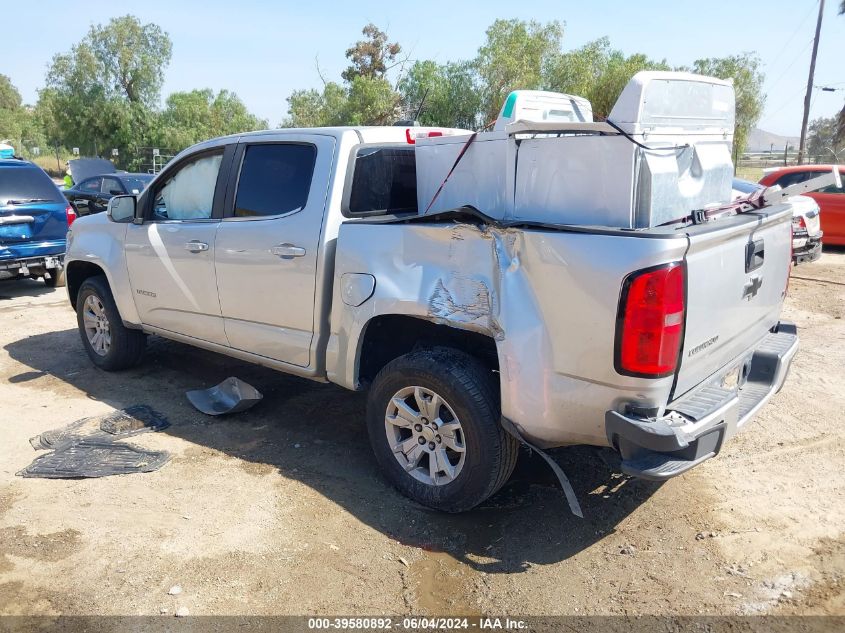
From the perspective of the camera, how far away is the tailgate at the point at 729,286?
295cm

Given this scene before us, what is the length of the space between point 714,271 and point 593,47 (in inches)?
1185

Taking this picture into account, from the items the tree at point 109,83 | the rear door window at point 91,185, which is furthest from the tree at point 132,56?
the rear door window at point 91,185

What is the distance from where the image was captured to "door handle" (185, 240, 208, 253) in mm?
4750

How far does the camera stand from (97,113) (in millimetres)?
40250

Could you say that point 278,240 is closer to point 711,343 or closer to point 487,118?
point 711,343

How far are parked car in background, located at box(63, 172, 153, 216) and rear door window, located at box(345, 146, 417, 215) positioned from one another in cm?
1327

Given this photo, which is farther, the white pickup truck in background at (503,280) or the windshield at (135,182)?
the windshield at (135,182)

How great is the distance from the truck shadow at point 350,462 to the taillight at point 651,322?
3.68ft

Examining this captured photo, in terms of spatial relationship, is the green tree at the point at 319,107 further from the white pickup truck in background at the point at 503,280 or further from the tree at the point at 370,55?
the white pickup truck in background at the point at 503,280

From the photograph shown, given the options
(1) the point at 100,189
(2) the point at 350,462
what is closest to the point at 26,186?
(2) the point at 350,462

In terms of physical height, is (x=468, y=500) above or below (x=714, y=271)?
below

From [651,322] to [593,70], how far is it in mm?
29742

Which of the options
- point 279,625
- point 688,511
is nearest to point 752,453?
point 688,511

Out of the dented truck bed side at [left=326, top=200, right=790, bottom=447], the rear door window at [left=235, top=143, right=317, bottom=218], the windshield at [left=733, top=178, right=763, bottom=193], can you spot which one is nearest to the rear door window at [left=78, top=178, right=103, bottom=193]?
the rear door window at [left=235, top=143, right=317, bottom=218]
